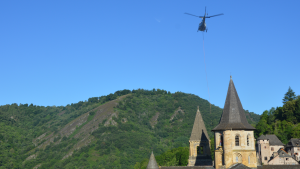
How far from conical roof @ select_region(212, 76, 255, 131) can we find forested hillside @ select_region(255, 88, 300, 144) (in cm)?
5207

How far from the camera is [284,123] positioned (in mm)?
97438

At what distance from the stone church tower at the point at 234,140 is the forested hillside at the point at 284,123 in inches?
2080

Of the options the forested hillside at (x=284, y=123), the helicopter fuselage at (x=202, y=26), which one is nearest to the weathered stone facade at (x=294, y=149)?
the forested hillside at (x=284, y=123)

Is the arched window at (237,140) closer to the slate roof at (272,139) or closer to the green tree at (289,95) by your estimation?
the slate roof at (272,139)

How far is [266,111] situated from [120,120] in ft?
257

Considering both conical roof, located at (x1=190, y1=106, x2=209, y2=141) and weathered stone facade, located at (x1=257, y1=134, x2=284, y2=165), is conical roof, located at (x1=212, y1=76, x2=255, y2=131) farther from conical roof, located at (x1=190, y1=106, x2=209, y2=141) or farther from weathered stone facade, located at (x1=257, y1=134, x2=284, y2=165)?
weathered stone facade, located at (x1=257, y1=134, x2=284, y2=165)

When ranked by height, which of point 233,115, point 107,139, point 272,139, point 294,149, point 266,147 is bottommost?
point 294,149

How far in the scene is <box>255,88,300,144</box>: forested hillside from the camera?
307 feet

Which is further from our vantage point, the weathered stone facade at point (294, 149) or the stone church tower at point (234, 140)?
the weathered stone facade at point (294, 149)

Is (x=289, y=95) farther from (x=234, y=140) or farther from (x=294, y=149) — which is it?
(x=234, y=140)

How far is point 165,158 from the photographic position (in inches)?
3949

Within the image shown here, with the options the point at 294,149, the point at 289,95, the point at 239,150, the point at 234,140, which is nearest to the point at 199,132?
the point at 234,140

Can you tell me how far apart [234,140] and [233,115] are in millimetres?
3317

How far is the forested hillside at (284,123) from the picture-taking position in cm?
9369
